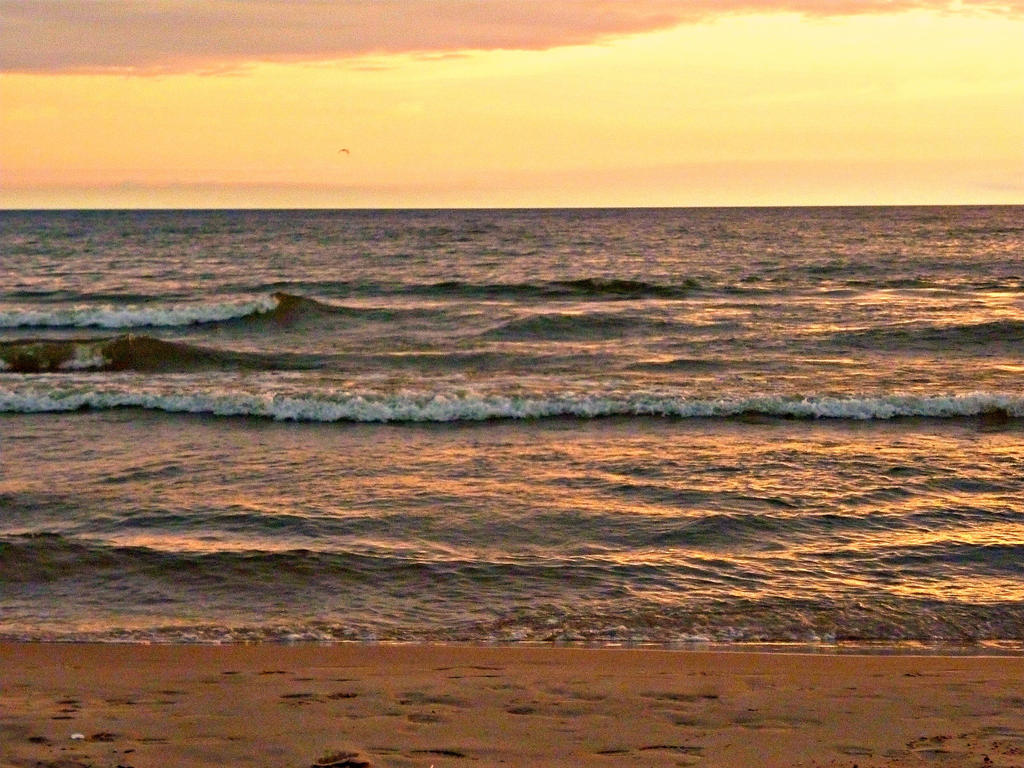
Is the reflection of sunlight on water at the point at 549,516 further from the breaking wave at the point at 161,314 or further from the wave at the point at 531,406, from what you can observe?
the breaking wave at the point at 161,314

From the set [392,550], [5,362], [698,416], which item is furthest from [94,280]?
[392,550]

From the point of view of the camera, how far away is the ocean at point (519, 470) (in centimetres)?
692

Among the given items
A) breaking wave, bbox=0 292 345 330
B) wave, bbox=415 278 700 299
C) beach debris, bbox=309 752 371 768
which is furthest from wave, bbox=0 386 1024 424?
wave, bbox=415 278 700 299

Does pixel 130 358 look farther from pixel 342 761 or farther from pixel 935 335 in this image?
pixel 342 761

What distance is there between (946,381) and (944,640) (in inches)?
431

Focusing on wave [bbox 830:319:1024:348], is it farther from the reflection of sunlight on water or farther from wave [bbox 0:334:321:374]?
wave [bbox 0:334:321:374]

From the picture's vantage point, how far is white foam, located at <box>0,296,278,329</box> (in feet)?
83.7

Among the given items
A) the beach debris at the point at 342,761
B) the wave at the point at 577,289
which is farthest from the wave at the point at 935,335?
the beach debris at the point at 342,761

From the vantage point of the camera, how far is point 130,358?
20.2 metres

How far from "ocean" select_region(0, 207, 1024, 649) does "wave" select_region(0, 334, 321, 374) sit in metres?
0.10

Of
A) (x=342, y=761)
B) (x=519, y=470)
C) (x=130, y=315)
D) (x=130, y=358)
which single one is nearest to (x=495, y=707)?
(x=342, y=761)

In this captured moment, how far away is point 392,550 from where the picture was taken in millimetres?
8047

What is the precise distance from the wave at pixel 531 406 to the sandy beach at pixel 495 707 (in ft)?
26.7

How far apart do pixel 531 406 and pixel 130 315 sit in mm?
14665
